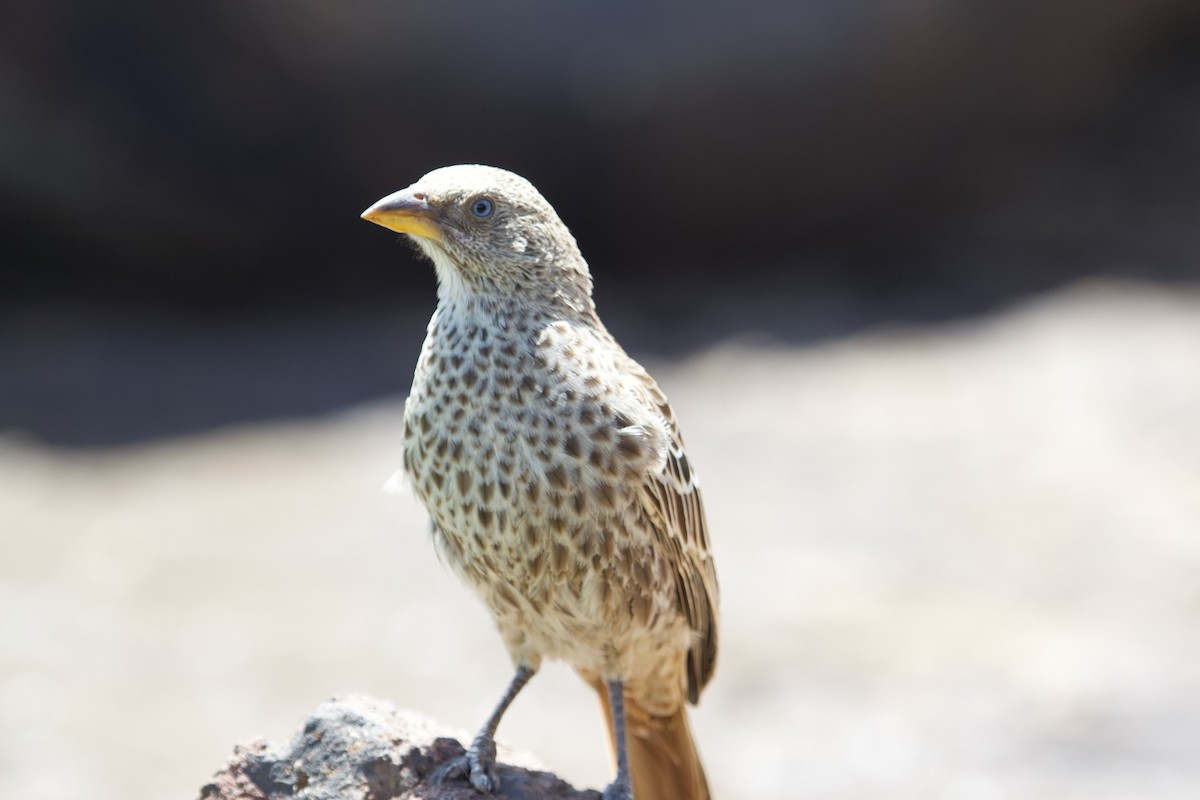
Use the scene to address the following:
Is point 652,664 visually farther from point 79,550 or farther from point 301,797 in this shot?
point 79,550

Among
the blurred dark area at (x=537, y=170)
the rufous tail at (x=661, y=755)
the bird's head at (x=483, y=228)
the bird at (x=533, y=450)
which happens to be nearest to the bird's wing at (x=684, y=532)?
the bird at (x=533, y=450)

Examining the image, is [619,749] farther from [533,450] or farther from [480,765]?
[533,450]

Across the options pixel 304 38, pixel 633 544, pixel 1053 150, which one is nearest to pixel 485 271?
pixel 633 544

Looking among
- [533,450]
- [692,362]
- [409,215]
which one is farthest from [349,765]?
[692,362]

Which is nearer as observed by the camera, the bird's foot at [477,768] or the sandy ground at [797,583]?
the bird's foot at [477,768]

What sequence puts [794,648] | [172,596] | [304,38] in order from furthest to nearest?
[304,38] → [172,596] → [794,648]

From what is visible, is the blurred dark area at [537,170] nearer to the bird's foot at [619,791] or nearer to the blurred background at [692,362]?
the blurred background at [692,362]
